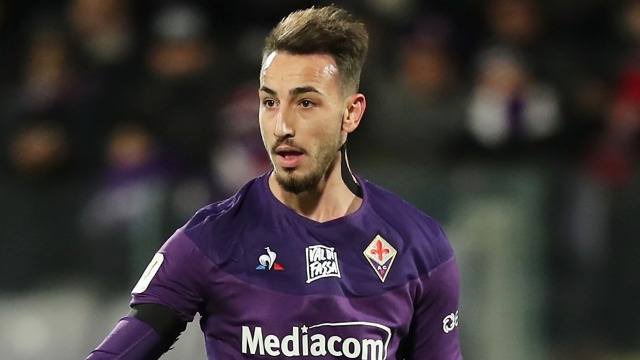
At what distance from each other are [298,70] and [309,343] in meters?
0.75

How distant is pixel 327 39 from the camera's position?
3348 mm

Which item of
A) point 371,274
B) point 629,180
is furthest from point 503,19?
point 371,274

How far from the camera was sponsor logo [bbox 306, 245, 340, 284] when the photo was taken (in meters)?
3.38

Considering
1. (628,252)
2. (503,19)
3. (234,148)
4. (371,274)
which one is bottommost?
(628,252)

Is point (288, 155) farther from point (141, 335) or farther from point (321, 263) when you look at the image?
point (141, 335)

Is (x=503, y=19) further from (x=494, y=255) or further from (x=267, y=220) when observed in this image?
(x=267, y=220)

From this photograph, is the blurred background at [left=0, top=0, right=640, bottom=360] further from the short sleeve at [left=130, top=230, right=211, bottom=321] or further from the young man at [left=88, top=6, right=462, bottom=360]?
the short sleeve at [left=130, top=230, right=211, bottom=321]

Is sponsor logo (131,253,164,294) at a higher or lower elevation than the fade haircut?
lower

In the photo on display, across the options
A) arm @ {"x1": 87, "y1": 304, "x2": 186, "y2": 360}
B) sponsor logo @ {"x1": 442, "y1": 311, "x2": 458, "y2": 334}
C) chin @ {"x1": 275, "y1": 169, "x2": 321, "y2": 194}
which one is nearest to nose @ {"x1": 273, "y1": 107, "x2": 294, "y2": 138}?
chin @ {"x1": 275, "y1": 169, "x2": 321, "y2": 194}

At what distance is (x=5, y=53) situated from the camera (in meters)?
8.59

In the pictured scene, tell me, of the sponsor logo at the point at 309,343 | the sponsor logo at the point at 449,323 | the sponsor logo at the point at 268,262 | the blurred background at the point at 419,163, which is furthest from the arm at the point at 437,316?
the blurred background at the point at 419,163

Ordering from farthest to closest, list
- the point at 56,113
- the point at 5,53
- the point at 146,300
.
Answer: the point at 5,53
the point at 56,113
the point at 146,300

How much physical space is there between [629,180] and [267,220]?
11.5 feet

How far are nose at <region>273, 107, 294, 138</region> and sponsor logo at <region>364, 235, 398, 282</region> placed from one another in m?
0.45
